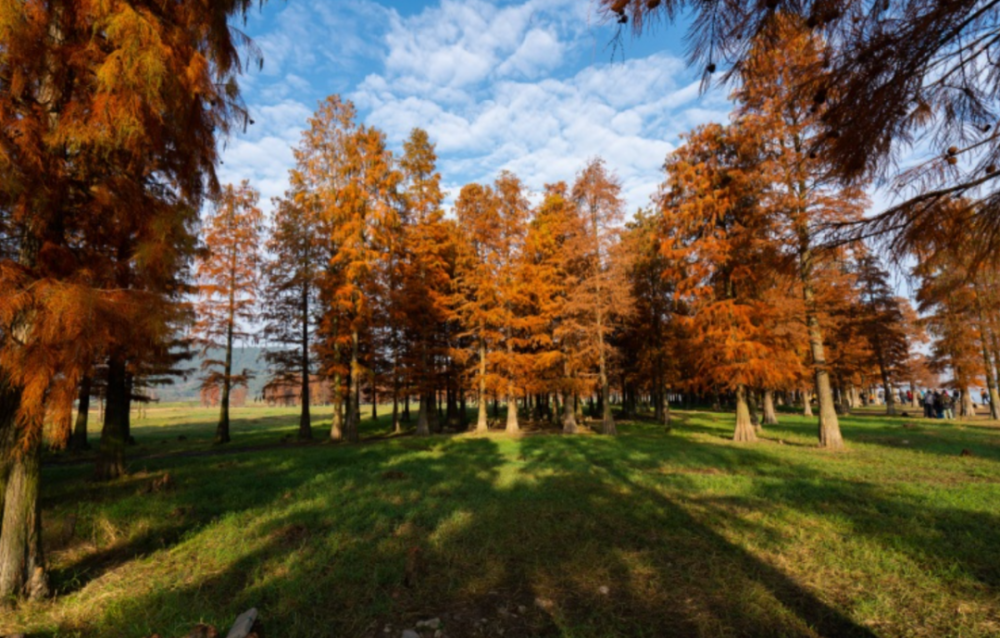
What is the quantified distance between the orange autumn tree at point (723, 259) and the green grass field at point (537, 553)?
581 cm

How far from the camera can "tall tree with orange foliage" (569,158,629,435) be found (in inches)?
790

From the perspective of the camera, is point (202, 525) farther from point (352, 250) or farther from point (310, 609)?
point (352, 250)

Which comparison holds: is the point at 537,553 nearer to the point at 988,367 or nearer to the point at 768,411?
the point at 768,411

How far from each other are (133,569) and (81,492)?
6150 millimetres

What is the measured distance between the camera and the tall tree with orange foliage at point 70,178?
403cm

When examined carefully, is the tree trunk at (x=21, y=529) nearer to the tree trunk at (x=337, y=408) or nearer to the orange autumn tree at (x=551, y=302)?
the tree trunk at (x=337, y=408)

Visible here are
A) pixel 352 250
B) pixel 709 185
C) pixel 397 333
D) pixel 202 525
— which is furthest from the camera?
pixel 397 333

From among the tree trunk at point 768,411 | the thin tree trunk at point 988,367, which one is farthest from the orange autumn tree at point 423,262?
the thin tree trunk at point 988,367

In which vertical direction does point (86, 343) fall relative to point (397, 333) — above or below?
below

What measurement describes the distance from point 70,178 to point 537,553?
23.9 feet

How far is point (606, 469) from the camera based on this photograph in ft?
37.0

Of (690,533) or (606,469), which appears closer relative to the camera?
(690,533)

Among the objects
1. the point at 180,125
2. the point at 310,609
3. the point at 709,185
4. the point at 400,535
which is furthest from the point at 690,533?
the point at 709,185

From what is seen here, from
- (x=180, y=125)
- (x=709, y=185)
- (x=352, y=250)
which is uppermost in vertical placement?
(x=709, y=185)
